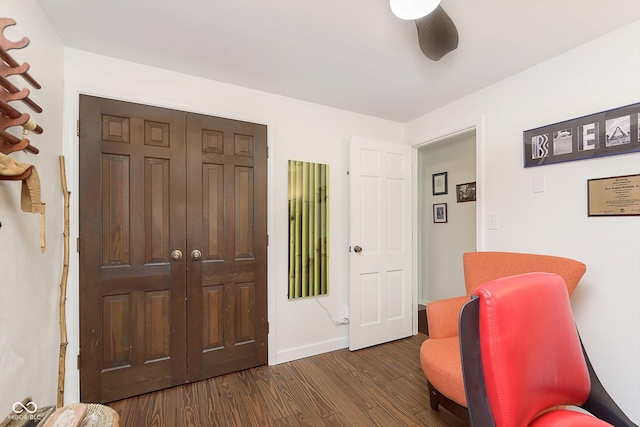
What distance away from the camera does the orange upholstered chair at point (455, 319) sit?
152 centimetres

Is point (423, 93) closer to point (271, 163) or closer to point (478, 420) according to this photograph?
point (271, 163)

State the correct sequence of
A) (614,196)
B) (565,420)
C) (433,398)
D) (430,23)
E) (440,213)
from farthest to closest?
(440,213)
(433,398)
(614,196)
(430,23)
(565,420)

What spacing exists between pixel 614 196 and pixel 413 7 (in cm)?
164

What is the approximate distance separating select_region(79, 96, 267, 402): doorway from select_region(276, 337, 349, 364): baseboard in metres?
0.17

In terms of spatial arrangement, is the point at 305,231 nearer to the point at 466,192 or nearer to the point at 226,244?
the point at 226,244

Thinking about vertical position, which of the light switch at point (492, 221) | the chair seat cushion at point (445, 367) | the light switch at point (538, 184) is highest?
the light switch at point (538, 184)

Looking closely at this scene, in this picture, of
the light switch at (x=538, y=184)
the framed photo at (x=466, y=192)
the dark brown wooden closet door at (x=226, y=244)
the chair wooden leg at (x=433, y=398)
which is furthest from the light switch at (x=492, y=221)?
the dark brown wooden closet door at (x=226, y=244)

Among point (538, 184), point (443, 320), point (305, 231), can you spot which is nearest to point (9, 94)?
point (305, 231)

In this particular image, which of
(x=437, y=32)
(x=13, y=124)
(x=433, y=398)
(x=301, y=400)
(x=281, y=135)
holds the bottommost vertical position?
(x=301, y=400)

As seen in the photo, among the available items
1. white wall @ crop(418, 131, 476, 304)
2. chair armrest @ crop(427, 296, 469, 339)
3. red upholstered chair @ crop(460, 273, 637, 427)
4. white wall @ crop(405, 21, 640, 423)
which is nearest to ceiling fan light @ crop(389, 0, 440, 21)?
red upholstered chair @ crop(460, 273, 637, 427)

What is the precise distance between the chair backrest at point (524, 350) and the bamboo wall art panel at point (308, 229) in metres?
1.80

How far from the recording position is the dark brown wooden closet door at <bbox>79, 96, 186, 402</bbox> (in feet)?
6.01

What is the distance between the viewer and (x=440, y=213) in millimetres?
3865

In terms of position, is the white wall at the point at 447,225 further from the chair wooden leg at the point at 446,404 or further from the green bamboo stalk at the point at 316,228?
the chair wooden leg at the point at 446,404
